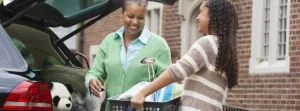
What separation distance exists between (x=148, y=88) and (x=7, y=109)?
0.98 m

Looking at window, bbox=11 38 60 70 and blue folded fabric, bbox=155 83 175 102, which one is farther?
window, bbox=11 38 60 70

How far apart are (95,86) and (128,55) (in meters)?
0.31

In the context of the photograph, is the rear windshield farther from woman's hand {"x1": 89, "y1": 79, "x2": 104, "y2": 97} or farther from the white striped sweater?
the white striped sweater

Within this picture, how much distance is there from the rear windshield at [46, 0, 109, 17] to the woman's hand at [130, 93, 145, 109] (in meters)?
3.02

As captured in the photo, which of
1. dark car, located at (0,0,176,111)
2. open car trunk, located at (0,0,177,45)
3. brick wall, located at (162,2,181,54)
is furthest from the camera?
brick wall, located at (162,2,181,54)

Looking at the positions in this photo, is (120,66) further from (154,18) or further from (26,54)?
(154,18)

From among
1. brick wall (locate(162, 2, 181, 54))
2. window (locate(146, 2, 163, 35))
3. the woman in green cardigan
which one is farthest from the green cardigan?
window (locate(146, 2, 163, 35))

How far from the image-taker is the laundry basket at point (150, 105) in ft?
20.8

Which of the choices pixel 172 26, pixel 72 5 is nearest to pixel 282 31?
pixel 172 26

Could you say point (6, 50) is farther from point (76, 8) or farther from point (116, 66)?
point (76, 8)

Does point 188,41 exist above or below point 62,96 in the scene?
below

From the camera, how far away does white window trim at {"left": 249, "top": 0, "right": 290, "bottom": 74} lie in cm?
1745

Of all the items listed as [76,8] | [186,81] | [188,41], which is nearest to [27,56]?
[76,8]

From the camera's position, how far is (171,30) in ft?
70.4
